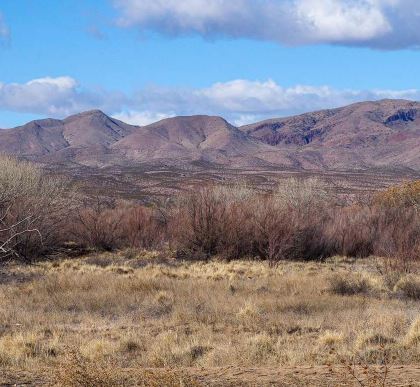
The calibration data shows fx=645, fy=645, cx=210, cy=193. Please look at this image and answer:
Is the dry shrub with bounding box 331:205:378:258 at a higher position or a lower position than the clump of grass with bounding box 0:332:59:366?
lower

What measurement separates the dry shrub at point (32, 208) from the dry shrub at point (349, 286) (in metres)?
12.2

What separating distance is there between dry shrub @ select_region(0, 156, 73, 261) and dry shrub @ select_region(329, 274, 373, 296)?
12177mm

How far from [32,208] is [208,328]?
57.2 ft

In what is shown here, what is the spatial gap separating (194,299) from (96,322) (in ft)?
10.8

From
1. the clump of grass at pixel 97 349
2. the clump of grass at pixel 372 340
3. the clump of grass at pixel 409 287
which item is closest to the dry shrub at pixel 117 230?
the clump of grass at pixel 409 287

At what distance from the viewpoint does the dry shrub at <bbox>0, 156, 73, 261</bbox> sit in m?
27.2

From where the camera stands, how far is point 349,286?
18.3 m

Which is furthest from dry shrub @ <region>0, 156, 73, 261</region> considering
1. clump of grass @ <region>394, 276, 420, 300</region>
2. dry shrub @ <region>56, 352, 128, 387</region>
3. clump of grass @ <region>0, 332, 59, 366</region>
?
dry shrub @ <region>56, 352, 128, 387</region>

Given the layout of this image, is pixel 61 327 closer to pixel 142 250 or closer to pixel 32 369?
pixel 32 369

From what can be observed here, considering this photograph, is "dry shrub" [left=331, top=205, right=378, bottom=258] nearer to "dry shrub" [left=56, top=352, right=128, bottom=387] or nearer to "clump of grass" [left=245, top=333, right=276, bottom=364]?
"clump of grass" [left=245, top=333, right=276, bottom=364]

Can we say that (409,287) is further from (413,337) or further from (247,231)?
(247,231)

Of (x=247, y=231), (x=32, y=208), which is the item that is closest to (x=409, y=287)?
(x=247, y=231)

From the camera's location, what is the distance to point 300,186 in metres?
48.8

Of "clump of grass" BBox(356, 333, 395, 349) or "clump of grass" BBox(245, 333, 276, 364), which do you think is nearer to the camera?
"clump of grass" BBox(245, 333, 276, 364)
